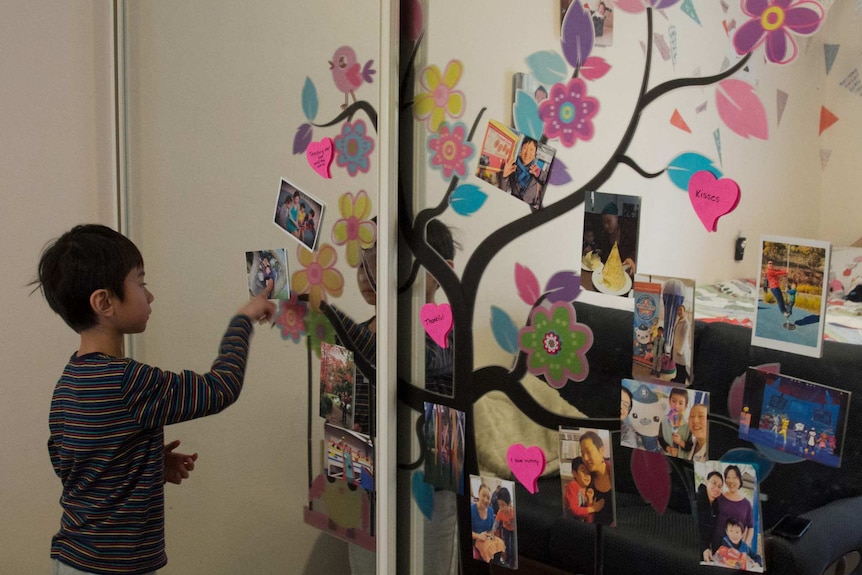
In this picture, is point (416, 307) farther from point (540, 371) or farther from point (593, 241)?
point (593, 241)

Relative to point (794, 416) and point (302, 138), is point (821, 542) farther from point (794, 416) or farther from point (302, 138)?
point (302, 138)

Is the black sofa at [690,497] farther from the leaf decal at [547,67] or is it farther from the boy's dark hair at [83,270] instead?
the boy's dark hair at [83,270]

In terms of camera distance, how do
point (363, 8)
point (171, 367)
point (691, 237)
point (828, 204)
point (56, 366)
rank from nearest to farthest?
1. point (828, 204)
2. point (691, 237)
3. point (363, 8)
4. point (171, 367)
5. point (56, 366)

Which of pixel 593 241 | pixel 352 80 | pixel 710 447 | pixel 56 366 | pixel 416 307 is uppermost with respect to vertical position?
pixel 352 80

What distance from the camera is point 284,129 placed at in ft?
5.63

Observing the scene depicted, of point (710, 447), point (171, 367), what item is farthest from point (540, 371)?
point (171, 367)

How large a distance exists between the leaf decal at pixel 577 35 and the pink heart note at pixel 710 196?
263mm

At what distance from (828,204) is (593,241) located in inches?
13.5

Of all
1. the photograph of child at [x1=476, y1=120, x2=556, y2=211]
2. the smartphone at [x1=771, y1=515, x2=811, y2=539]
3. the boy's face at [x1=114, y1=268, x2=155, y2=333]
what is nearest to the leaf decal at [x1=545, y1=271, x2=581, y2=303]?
the photograph of child at [x1=476, y1=120, x2=556, y2=211]

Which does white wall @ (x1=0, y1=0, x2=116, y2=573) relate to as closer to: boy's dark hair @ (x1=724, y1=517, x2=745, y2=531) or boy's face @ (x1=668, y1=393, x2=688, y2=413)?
boy's face @ (x1=668, y1=393, x2=688, y2=413)

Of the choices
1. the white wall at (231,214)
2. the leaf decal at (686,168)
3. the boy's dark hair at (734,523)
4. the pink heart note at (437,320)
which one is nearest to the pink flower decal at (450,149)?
the white wall at (231,214)

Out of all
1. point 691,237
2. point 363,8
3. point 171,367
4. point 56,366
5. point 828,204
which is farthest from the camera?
point 56,366

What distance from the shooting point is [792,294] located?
3.58 ft

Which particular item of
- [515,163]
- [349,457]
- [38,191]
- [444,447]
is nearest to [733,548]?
[444,447]
